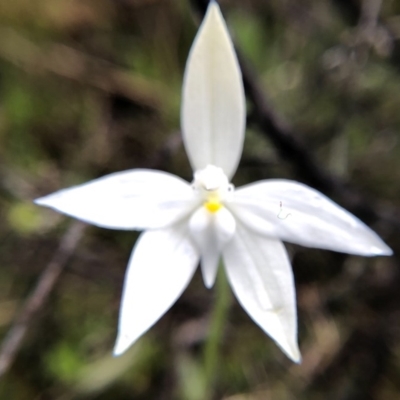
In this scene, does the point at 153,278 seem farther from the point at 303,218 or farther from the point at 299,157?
the point at 299,157

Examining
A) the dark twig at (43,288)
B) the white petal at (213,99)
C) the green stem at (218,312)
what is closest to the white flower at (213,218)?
the white petal at (213,99)

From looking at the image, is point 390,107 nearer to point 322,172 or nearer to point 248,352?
point 322,172

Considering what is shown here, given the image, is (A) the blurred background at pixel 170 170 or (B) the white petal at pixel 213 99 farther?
(A) the blurred background at pixel 170 170

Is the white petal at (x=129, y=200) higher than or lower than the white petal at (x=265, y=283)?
higher

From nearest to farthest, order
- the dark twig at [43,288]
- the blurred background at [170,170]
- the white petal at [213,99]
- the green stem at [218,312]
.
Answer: the white petal at [213,99] → the green stem at [218,312] → the dark twig at [43,288] → the blurred background at [170,170]

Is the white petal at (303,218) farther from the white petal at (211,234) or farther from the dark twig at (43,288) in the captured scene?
the dark twig at (43,288)

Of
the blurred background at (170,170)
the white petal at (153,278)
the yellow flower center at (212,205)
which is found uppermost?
the yellow flower center at (212,205)

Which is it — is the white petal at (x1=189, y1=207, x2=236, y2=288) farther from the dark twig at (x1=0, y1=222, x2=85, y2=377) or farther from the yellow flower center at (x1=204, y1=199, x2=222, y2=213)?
the dark twig at (x1=0, y1=222, x2=85, y2=377)

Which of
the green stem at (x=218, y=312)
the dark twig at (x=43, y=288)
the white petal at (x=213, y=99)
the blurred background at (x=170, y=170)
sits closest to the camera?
the white petal at (x=213, y=99)

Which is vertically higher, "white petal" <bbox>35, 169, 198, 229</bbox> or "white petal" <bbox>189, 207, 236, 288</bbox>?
"white petal" <bbox>35, 169, 198, 229</bbox>

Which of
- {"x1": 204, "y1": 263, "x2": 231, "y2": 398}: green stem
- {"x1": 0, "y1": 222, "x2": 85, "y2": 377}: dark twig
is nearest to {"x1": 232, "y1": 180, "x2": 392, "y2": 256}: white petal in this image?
{"x1": 204, "y1": 263, "x2": 231, "y2": 398}: green stem
